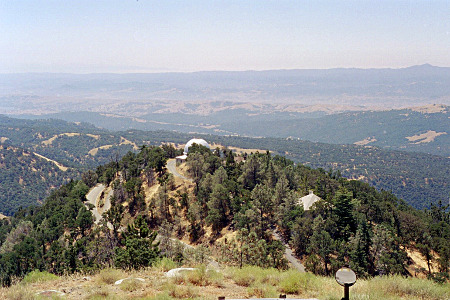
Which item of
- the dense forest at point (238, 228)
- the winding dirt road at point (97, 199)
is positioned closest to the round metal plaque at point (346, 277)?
the dense forest at point (238, 228)

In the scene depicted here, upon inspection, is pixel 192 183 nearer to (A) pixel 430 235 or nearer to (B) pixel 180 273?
(A) pixel 430 235

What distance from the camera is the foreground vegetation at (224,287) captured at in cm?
1082

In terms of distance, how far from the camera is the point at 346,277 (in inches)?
314

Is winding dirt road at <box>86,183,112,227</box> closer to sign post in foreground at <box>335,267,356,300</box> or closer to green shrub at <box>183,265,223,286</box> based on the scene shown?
green shrub at <box>183,265,223,286</box>

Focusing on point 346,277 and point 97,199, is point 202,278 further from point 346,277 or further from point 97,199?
point 97,199

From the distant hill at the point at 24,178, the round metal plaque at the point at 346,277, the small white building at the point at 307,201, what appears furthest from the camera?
the distant hill at the point at 24,178

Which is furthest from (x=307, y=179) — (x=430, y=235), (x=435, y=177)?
(x=435, y=177)

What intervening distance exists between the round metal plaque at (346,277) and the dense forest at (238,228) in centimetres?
1587

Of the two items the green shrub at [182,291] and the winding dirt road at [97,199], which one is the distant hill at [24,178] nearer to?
the winding dirt road at [97,199]

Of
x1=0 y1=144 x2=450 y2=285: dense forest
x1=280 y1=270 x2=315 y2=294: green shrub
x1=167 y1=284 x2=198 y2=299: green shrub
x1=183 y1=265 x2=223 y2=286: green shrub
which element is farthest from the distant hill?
x1=280 y1=270 x2=315 y2=294: green shrub

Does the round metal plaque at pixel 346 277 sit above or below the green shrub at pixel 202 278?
above

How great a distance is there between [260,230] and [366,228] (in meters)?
12.6

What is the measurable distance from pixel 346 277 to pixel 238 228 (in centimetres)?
3562

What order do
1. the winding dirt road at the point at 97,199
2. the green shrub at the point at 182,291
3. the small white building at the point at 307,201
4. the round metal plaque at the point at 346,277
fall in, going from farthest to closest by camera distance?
the winding dirt road at the point at 97,199 < the small white building at the point at 307,201 < the green shrub at the point at 182,291 < the round metal plaque at the point at 346,277
